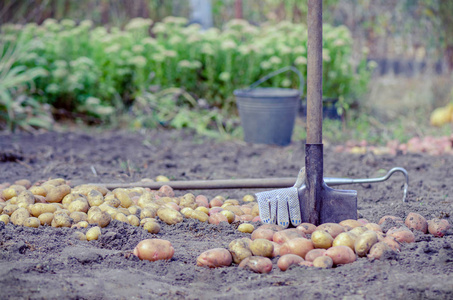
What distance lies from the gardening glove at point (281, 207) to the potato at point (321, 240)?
27 cm

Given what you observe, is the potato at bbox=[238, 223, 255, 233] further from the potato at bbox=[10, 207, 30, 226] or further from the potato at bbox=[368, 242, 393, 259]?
the potato at bbox=[10, 207, 30, 226]

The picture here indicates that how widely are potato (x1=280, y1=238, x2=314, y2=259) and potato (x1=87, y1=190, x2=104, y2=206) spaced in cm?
96

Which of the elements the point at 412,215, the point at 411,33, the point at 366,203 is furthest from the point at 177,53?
the point at 411,33

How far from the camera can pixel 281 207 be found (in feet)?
7.03

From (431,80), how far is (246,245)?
18.1 feet

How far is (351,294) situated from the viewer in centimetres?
150

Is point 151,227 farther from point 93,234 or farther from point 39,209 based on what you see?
point 39,209

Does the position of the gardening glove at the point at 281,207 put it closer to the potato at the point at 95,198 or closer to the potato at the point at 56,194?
the potato at the point at 95,198

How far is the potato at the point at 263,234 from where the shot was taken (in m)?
1.98

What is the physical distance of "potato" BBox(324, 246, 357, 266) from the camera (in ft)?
5.76

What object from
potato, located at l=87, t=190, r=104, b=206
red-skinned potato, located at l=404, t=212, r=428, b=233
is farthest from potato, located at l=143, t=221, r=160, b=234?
red-skinned potato, located at l=404, t=212, r=428, b=233

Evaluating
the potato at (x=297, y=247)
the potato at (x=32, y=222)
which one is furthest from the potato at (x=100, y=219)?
the potato at (x=297, y=247)

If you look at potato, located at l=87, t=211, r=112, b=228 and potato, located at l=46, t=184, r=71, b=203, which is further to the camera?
potato, located at l=46, t=184, r=71, b=203

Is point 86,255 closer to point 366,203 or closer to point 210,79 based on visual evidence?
point 366,203
